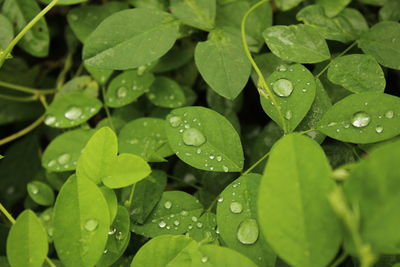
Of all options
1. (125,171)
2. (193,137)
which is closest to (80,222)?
A: (125,171)

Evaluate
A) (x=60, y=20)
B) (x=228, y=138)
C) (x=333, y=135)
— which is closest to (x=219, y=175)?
(x=228, y=138)

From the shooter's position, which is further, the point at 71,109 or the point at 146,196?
the point at 71,109

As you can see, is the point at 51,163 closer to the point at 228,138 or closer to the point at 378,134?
the point at 228,138

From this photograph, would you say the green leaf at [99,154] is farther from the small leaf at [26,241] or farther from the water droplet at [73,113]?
the water droplet at [73,113]

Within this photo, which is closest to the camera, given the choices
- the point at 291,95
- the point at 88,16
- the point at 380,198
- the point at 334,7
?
the point at 380,198

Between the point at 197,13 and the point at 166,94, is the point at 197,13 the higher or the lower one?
the higher one

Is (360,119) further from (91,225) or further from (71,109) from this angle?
(71,109)
